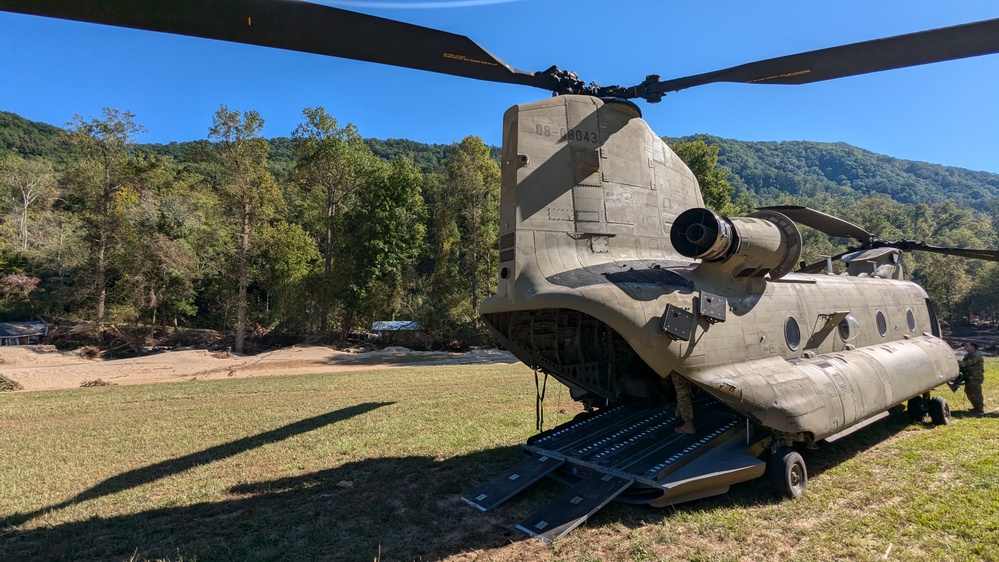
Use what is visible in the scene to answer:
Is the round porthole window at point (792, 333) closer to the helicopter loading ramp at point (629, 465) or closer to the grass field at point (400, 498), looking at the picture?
the helicopter loading ramp at point (629, 465)

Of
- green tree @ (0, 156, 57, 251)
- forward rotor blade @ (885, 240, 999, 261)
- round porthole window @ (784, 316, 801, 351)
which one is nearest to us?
round porthole window @ (784, 316, 801, 351)

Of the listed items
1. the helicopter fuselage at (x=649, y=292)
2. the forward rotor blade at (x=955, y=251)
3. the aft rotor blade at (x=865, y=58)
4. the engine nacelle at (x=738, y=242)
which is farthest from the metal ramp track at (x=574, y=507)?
the forward rotor blade at (x=955, y=251)

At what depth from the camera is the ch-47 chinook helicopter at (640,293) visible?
14.7 feet

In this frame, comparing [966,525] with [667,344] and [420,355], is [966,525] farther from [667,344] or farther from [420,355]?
[420,355]

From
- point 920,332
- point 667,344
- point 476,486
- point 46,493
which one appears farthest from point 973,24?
point 46,493

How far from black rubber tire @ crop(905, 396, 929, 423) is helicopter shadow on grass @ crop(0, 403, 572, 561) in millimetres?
7368

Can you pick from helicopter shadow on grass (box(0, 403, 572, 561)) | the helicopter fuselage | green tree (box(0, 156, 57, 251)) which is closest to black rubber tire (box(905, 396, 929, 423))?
the helicopter fuselage

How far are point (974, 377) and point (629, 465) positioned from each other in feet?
29.9

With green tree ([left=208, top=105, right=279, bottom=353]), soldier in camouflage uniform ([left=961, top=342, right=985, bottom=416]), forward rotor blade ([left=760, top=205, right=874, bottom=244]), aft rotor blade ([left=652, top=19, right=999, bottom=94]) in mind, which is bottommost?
soldier in camouflage uniform ([left=961, top=342, right=985, bottom=416])

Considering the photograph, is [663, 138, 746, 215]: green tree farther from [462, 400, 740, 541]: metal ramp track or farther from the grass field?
[462, 400, 740, 541]: metal ramp track

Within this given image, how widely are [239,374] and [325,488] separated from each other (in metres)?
17.8

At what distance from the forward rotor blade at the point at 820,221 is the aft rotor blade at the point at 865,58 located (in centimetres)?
254

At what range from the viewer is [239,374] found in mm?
21031

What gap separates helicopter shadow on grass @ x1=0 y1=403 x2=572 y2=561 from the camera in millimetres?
4359
